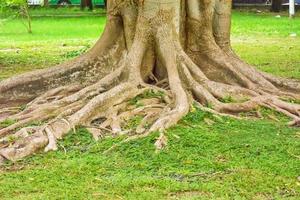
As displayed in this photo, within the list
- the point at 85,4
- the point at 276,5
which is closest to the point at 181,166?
the point at 276,5

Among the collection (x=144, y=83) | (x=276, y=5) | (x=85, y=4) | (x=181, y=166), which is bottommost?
(x=85, y=4)

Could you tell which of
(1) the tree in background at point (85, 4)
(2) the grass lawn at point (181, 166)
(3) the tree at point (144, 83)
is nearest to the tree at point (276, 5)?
(1) the tree in background at point (85, 4)

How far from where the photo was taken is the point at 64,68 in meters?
8.45

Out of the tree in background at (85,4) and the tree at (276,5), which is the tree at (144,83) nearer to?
the tree at (276,5)

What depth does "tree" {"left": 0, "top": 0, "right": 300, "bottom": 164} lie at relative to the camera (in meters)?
6.91

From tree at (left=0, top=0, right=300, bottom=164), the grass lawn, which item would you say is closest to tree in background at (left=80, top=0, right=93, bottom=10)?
tree at (left=0, top=0, right=300, bottom=164)

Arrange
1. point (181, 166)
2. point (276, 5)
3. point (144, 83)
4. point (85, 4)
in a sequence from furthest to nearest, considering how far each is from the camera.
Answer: point (85, 4) → point (276, 5) → point (144, 83) → point (181, 166)

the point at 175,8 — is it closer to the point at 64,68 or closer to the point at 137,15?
the point at 137,15

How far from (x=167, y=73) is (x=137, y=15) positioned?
79 cm

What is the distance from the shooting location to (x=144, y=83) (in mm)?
7863

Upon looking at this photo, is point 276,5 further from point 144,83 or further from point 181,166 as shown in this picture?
Answer: point 181,166

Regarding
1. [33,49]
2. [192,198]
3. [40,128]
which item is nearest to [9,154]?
[40,128]

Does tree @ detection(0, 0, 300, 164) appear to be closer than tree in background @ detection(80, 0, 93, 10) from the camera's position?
Yes

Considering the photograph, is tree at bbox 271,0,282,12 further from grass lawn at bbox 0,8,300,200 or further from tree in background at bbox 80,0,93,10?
grass lawn at bbox 0,8,300,200
